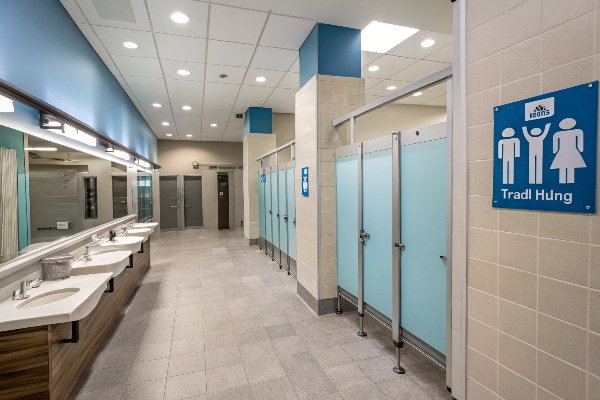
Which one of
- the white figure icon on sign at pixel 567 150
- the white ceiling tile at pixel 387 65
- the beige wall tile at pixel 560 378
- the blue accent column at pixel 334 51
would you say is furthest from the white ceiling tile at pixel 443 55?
the beige wall tile at pixel 560 378

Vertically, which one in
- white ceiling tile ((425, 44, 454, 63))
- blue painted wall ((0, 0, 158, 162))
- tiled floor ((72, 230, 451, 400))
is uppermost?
white ceiling tile ((425, 44, 454, 63))

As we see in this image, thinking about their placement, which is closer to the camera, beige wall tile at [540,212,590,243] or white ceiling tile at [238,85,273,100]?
beige wall tile at [540,212,590,243]

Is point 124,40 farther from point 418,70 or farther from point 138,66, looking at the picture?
point 418,70

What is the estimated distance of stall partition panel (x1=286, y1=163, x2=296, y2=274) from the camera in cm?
471

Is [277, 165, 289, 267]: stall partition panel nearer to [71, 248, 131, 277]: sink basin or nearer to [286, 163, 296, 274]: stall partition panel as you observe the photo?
[286, 163, 296, 274]: stall partition panel

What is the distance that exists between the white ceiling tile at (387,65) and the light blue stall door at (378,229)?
8.91 feet

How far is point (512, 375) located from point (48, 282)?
3.10 meters

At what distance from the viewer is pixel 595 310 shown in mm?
1133

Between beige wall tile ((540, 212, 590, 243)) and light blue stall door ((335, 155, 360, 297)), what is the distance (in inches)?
68.5

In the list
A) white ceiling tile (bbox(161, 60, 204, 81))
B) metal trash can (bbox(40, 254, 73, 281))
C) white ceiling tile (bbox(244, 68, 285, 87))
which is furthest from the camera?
white ceiling tile (bbox(244, 68, 285, 87))

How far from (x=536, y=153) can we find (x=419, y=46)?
3662 mm

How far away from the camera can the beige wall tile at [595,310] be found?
3.69 feet

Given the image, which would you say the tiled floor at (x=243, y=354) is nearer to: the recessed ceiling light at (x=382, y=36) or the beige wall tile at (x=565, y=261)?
the beige wall tile at (x=565, y=261)

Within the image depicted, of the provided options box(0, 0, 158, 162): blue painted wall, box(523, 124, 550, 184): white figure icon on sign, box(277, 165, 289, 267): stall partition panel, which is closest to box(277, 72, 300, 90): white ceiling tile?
box(277, 165, 289, 267): stall partition panel
